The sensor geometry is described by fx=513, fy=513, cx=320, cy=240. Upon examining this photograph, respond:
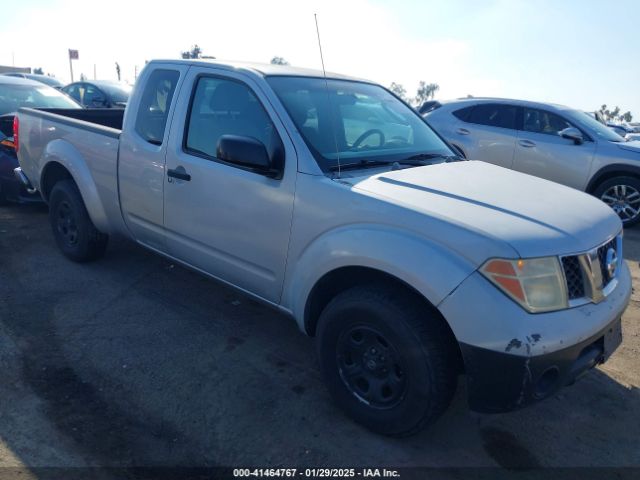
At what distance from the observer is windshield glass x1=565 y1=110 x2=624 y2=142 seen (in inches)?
292

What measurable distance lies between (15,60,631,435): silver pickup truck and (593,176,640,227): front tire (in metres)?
4.73

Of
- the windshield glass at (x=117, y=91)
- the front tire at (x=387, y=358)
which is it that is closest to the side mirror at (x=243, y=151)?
the front tire at (x=387, y=358)

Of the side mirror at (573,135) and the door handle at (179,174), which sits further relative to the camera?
the side mirror at (573,135)

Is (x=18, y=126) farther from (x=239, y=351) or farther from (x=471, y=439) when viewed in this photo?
(x=471, y=439)

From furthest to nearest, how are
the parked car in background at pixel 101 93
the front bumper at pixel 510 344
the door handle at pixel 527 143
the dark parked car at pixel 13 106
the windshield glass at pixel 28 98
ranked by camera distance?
the parked car in background at pixel 101 93, the door handle at pixel 527 143, the windshield glass at pixel 28 98, the dark parked car at pixel 13 106, the front bumper at pixel 510 344

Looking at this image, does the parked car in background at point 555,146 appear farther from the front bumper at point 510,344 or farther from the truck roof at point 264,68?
the front bumper at point 510,344

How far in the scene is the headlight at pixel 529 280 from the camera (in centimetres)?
220

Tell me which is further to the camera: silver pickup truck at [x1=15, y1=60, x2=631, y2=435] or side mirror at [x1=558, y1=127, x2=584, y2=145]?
side mirror at [x1=558, y1=127, x2=584, y2=145]

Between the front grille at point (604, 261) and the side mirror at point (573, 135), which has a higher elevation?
the side mirror at point (573, 135)

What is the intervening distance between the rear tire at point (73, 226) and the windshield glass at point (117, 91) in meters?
8.01

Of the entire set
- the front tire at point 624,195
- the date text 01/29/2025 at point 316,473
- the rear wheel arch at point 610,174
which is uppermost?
the rear wheel arch at point 610,174

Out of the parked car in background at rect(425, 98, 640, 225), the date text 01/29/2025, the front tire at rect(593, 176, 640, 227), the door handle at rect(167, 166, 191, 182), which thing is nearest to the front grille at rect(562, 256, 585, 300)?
the date text 01/29/2025

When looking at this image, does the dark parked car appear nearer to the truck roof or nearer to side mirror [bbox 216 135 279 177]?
the truck roof

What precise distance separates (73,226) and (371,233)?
3.41 metres
